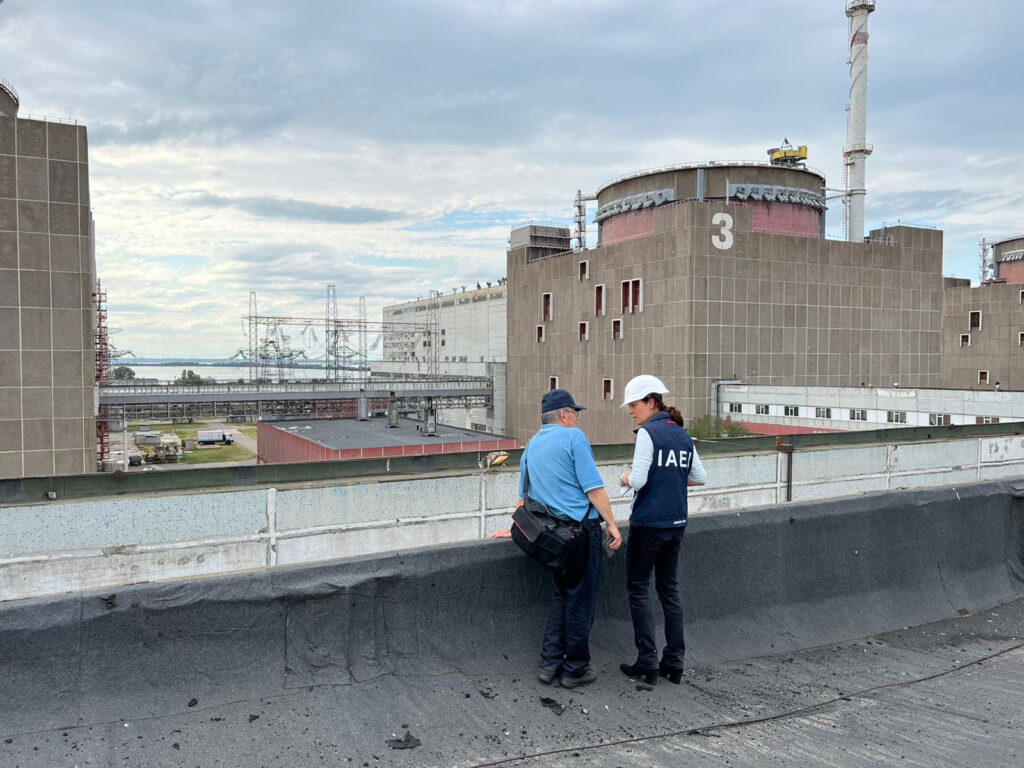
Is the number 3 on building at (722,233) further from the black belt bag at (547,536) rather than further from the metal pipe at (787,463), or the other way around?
the black belt bag at (547,536)

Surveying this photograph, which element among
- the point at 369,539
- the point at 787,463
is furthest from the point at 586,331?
the point at 369,539

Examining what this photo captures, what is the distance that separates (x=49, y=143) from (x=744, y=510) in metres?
29.1

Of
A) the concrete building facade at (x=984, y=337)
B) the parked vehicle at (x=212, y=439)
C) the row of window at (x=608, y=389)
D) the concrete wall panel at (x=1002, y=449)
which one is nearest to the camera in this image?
the concrete wall panel at (x=1002, y=449)

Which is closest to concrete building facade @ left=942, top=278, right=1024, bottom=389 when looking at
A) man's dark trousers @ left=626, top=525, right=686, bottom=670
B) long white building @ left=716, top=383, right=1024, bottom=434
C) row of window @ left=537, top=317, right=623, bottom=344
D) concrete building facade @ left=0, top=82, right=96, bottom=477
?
long white building @ left=716, top=383, right=1024, bottom=434

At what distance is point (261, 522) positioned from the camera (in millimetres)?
5793

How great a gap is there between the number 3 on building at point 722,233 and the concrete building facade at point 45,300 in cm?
3054

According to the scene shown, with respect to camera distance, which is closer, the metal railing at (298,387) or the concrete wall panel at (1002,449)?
the concrete wall panel at (1002,449)

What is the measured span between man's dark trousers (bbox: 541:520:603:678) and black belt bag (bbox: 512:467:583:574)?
0.11m

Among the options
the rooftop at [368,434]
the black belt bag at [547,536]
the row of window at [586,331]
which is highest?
the row of window at [586,331]

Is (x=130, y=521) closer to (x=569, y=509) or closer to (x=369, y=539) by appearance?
(x=369, y=539)

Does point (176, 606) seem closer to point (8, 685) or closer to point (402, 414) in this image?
point (8, 685)

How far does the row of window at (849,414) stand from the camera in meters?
31.8

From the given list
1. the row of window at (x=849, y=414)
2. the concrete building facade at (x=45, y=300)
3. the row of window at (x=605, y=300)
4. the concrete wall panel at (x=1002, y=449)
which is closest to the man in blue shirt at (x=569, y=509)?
the concrete wall panel at (x=1002, y=449)

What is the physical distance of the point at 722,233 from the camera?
40688 millimetres
